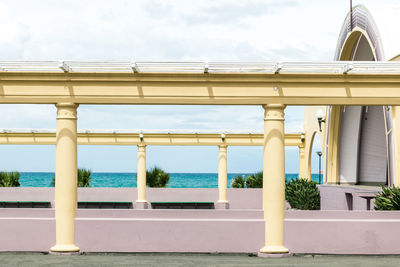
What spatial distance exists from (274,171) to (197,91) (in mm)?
2320

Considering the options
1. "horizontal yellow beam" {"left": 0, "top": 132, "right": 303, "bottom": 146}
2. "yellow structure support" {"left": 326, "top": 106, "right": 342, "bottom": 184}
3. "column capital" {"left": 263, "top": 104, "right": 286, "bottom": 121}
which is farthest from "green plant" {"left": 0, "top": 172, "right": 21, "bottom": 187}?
"column capital" {"left": 263, "top": 104, "right": 286, "bottom": 121}

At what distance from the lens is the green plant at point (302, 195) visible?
2706cm

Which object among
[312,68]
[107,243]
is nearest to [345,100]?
[312,68]

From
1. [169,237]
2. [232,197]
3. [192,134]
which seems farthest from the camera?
[232,197]

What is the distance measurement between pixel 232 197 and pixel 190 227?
19442 mm

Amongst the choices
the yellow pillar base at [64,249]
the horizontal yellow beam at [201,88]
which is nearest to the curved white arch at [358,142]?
the horizontal yellow beam at [201,88]

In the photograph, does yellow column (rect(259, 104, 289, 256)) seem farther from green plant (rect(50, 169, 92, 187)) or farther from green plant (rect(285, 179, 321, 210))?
green plant (rect(50, 169, 92, 187))

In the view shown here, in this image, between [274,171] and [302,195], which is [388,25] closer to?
[302,195]

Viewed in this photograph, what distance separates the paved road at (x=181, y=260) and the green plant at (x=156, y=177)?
86.4ft

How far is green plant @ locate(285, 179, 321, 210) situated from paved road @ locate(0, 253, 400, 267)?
15.0 meters

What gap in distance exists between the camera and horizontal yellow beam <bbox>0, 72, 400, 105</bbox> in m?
12.3

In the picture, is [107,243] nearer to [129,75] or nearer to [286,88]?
[129,75]

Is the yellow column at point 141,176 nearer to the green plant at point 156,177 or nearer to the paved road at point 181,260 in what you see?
the green plant at point 156,177

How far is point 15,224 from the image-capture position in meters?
12.3
